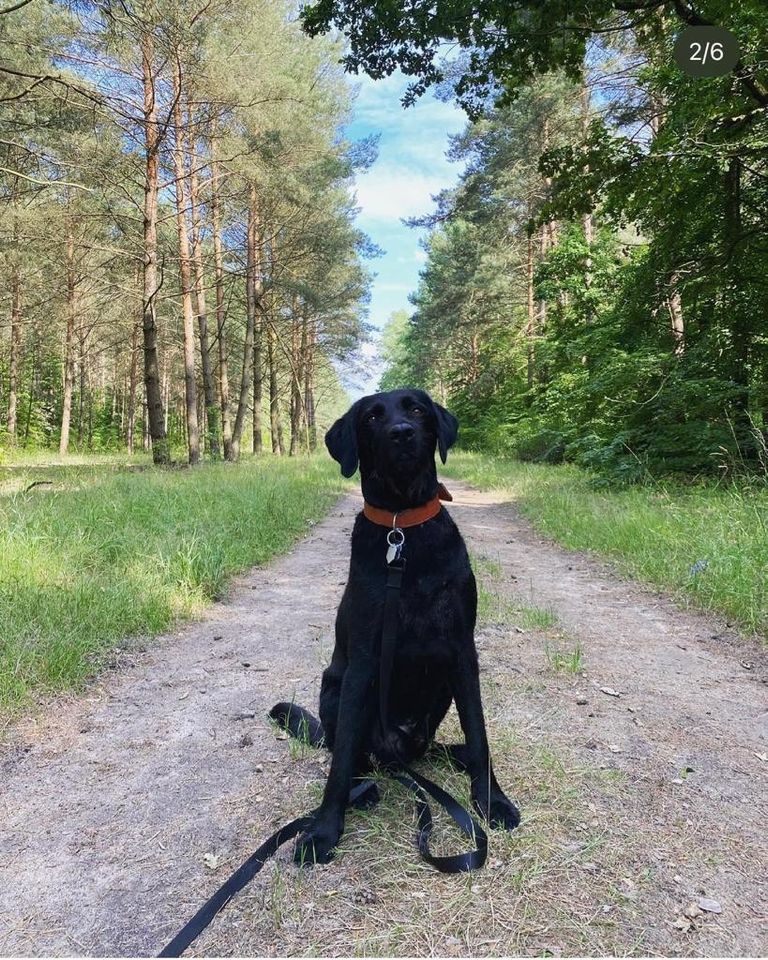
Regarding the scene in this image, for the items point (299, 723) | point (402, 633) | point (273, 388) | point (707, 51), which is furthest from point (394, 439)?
point (273, 388)

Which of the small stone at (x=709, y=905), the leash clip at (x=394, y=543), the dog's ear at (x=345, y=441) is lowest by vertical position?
the small stone at (x=709, y=905)

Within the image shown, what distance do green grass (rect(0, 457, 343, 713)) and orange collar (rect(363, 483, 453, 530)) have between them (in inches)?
86.1

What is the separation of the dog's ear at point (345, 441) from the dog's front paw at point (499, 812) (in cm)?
130

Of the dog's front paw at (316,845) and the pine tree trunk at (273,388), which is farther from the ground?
the pine tree trunk at (273,388)

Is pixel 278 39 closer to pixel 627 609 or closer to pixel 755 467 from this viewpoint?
pixel 755 467

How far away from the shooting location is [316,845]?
1.91 m

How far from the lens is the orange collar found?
7.03ft

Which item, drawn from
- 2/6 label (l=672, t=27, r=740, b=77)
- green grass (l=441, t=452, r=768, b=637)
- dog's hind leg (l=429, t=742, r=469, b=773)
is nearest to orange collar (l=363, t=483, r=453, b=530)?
dog's hind leg (l=429, t=742, r=469, b=773)

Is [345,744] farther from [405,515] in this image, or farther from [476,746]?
[405,515]

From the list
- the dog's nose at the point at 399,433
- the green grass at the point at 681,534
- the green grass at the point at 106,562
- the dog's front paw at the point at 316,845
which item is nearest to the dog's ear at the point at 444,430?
the dog's nose at the point at 399,433

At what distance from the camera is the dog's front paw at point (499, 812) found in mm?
2020

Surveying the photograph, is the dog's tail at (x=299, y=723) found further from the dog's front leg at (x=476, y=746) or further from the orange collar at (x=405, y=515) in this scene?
the orange collar at (x=405, y=515)

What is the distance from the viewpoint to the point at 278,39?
43.8 ft

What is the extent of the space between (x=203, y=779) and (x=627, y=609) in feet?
12.1
